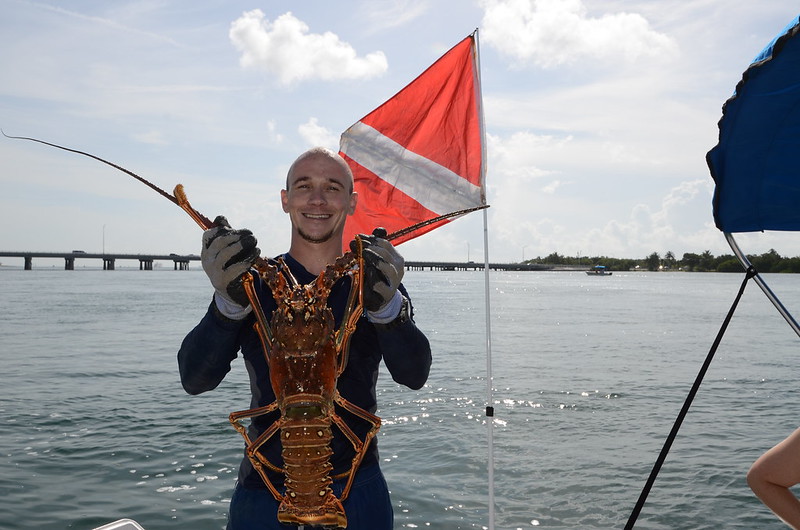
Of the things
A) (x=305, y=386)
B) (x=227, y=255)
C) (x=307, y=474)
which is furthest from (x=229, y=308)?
(x=307, y=474)

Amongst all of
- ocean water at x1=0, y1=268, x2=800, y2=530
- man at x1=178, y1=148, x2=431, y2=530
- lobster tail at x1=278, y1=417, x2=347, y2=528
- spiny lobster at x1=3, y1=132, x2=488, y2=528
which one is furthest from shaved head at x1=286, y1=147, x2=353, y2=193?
ocean water at x1=0, y1=268, x2=800, y2=530

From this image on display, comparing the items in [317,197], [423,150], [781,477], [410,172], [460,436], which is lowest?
[460,436]

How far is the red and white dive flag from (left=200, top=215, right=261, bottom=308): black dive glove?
3093 millimetres

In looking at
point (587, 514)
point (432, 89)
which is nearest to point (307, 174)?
Result: point (432, 89)

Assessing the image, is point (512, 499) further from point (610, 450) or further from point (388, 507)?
point (388, 507)

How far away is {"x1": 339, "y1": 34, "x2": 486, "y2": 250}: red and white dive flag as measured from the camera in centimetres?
629

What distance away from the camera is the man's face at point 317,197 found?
11.6ft

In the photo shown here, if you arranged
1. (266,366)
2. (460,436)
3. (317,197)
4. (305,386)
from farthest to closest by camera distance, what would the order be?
1. (460,436)
2. (317,197)
3. (266,366)
4. (305,386)

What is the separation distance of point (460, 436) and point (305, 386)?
11.6 meters

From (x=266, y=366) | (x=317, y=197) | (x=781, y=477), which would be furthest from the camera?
(x=317, y=197)

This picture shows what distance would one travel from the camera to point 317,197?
139 inches

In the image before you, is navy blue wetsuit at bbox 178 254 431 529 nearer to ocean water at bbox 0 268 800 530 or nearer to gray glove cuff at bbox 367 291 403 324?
gray glove cuff at bbox 367 291 403 324

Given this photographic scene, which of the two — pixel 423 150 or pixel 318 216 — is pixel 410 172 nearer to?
pixel 423 150

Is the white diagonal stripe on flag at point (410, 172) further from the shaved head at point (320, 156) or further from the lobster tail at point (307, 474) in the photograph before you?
the lobster tail at point (307, 474)
